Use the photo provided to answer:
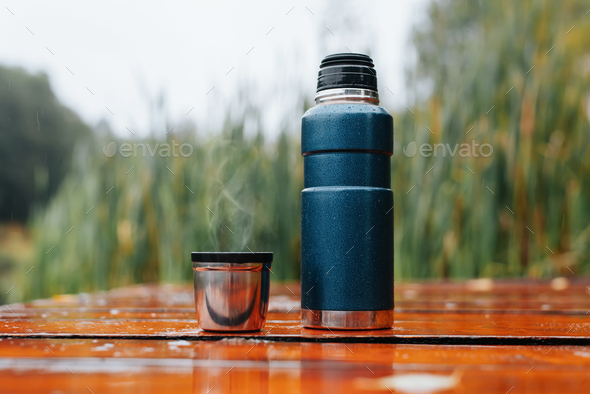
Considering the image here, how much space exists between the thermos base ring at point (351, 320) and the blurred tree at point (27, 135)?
10.3m

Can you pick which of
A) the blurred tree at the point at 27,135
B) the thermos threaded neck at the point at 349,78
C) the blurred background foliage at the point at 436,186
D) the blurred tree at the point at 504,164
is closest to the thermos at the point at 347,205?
the thermos threaded neck at the point at 349,78

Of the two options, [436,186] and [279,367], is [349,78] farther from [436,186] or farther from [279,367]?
[436,186]

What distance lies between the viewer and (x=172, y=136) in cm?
225

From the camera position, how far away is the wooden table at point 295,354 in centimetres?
41

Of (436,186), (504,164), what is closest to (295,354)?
(436,186)

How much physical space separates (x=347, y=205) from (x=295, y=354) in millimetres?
202

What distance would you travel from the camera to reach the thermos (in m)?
0.65

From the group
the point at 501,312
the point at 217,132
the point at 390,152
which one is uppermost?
the point at 217,132

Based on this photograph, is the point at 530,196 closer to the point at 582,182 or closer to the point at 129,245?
the point at 582,182

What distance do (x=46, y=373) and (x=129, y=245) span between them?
1.81 meters

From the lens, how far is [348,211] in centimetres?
65

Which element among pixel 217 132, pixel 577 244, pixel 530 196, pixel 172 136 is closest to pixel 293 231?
pixel 217 132

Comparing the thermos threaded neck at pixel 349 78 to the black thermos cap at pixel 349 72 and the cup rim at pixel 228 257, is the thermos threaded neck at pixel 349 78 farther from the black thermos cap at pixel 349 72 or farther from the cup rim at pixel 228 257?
the cup rim at pixel 228 257

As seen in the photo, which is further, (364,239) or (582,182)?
(582,182)
